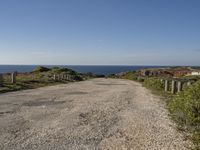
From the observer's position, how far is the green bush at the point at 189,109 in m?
9.36

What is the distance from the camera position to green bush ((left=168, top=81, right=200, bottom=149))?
30.7 feet

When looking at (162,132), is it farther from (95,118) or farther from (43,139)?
(43,139)

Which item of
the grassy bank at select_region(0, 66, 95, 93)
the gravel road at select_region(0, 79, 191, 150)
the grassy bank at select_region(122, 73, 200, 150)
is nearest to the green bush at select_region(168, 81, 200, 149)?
the grassy bank at select_region(122, 73, 200, 150)

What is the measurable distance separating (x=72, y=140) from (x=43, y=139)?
771 millimetres

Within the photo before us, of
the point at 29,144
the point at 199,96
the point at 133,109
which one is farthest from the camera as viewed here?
the point at 133,109

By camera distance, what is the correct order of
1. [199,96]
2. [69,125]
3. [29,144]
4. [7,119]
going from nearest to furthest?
1. [29,144]
2. [199,96]
3. [69,125]
4. [7,119]

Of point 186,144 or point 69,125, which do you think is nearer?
point 186,144

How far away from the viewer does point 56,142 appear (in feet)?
27.6

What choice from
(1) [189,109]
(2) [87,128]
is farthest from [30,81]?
(1) [189,109]

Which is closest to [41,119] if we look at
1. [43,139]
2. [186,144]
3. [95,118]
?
[95,118]

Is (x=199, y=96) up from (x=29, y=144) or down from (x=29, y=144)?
up

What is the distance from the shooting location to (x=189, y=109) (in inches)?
376

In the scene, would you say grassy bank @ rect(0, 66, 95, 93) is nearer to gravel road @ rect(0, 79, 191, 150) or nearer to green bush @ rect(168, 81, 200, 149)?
gravel road @ rect(0, 79, 191, 150)

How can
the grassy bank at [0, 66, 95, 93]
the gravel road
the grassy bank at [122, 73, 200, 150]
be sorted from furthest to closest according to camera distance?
the grassy bank at [0, 66, 95, 93] < the grassy bank at [122, 73, 200, 150] < the gravel road
